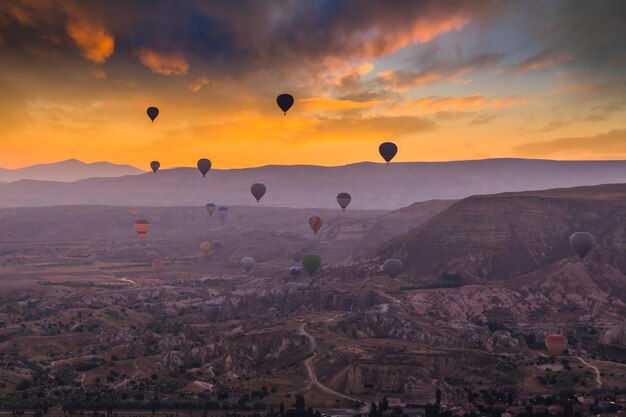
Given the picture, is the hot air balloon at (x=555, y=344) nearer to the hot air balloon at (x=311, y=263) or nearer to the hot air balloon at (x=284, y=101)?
the hot air balloon at (x=284, y=101)

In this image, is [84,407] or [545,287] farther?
[545,287]

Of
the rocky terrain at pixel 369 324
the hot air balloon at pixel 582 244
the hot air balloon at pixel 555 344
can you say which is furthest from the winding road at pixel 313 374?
the hot air balloon at pixel 582 244

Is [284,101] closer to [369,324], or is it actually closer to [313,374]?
[369,324]

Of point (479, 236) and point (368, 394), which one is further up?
point (479, 236)

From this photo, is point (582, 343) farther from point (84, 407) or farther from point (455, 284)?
point (84, 407)

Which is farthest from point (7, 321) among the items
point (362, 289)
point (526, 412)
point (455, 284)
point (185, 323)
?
point (526, 412)

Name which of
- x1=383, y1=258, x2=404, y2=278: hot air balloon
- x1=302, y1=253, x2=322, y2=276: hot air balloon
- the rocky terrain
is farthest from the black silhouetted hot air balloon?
x1=383, y1=258, x2=404, y2=278: hot air balloon

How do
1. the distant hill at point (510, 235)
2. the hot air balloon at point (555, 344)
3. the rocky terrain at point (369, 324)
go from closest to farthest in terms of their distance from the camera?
the rocky terrain at point (369, 324)
the hot air balloon at point (555, 344)
the distant hill at point (510, 235)
